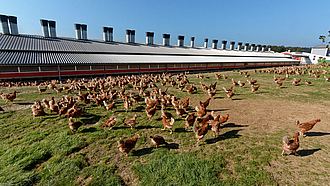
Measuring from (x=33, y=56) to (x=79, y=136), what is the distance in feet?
93.6

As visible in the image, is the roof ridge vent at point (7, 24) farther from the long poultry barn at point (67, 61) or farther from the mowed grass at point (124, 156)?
the mowed grass at point (124, 156)

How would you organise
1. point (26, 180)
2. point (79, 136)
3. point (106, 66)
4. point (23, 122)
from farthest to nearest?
point (106, 66), point (23, 122), point (79, 136), point (26, 180)

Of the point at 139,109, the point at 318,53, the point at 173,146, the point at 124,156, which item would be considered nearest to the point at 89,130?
the point at 124,156

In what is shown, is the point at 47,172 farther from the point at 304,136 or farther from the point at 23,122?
the point at 304,136

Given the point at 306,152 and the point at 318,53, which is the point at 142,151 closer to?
the point at 306,152

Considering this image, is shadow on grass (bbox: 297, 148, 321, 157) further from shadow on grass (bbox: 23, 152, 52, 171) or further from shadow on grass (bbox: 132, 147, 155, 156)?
shadow on grass (bbox: 23, 152, 52, 171)

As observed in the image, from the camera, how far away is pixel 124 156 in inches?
244

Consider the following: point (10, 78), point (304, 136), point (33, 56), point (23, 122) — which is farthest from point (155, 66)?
point (304, 136)

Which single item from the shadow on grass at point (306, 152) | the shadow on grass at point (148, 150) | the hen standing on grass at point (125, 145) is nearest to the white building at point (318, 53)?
the shadow on grass at point (306, 152)

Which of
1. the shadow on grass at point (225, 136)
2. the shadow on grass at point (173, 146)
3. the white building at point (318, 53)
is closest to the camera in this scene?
the shadow on grass at point (173, 146)

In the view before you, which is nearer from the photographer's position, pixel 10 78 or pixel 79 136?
pixel 79 136

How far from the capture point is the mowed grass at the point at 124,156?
4977 mm

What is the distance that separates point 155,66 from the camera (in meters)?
37.0

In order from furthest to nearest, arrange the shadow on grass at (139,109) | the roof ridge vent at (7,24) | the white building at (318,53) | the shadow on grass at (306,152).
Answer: the white building at (318,53) → the roof ridge vent at (7,24) → the shadow on grass at (139,109) → the shadow on grass at (306,152)
